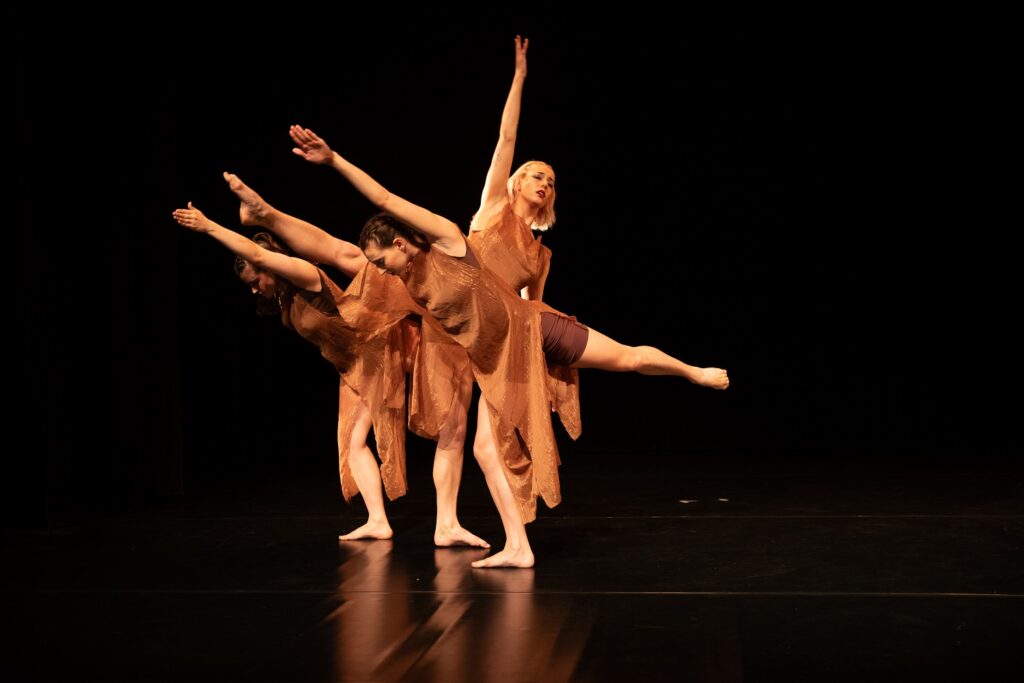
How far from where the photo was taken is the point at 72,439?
192 inches

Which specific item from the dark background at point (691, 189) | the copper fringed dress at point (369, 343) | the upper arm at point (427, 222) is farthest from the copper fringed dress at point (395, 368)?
the dark background at point (691, 189)

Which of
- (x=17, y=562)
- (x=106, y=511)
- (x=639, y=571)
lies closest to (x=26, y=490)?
(x=106, y=511)

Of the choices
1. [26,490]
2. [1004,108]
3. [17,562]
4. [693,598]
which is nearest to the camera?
[693,598]

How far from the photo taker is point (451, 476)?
3646mm

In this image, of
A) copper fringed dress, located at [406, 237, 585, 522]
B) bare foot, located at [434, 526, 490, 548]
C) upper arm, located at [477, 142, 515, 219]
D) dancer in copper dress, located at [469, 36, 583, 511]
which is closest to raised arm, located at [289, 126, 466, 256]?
copper fringed dress, located at [406, 237, 585, 522]

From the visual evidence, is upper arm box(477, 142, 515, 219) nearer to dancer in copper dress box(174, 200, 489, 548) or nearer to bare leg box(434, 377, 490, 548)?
dancer in copper dress box(174, 200, 489, 548)

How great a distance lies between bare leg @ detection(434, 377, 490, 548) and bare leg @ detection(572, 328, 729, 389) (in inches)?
18.4

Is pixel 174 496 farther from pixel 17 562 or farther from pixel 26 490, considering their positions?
pixel 17 562

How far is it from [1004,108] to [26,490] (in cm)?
480

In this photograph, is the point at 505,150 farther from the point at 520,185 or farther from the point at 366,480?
the point at 366,480

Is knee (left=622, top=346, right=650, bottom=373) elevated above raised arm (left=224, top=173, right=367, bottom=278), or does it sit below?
below

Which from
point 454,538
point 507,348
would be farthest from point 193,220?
point 454,538

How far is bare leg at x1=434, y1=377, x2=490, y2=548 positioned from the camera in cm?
362

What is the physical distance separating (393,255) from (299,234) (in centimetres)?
61
